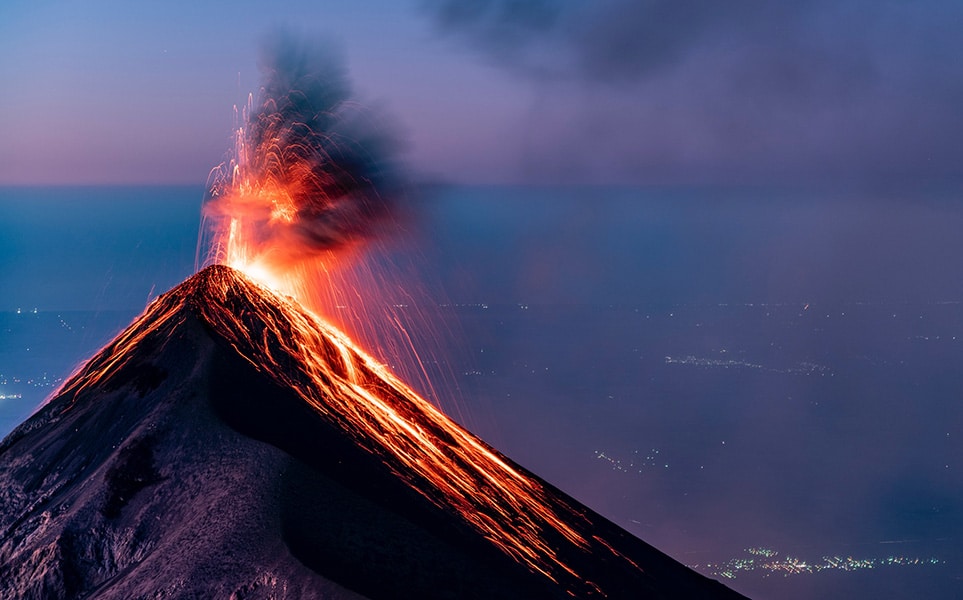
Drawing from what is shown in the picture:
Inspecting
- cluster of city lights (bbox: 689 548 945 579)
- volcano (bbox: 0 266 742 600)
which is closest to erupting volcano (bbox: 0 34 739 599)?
volcano (bbox: 0 266 742 600)

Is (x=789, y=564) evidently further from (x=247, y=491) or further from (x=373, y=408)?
(x=247, y=491)

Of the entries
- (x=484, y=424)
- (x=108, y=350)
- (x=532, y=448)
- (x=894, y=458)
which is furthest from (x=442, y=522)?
(x=894, y=458)

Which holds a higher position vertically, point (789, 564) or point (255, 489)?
point (789, 564)

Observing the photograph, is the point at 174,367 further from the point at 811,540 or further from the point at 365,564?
the point at 811,540

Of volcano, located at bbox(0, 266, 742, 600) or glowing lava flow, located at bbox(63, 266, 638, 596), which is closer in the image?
volcano, located at bbox(0, 266, 742, 600)

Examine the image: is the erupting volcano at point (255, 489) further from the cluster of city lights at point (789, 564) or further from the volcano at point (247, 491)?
the cluster of city lights at point (789, 564)

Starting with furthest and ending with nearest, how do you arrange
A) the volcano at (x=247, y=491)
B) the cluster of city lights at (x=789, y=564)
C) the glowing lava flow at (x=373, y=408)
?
the cluster of city lights at (x=789, y=564)
the glowing lava flow at (x=373, y=408)
the volcano at (x=247, y=491)

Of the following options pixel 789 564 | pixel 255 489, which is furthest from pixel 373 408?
pixel 789 564

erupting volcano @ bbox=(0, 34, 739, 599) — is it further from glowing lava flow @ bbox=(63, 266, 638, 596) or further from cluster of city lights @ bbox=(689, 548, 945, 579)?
cluster of city lights @ bbox=(689, 548, 945, 579)

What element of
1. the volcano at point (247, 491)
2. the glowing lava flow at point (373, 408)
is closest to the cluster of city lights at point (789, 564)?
the glowing lava flow at point (373, 408)
